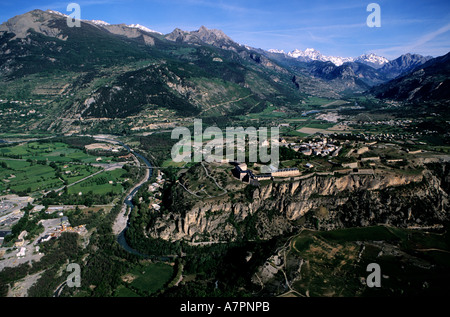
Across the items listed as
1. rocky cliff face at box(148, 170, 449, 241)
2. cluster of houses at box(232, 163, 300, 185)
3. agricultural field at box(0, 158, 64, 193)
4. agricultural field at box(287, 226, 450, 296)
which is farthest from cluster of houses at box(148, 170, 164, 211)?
agricultural field at box(287, 226, 450, 296)

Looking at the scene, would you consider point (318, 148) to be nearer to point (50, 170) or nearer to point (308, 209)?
point (308, 209)

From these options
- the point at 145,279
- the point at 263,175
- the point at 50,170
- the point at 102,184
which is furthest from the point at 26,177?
the point at 263,175

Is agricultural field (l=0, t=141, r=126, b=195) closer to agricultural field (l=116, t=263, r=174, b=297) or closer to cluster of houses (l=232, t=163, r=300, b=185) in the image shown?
agricultural field (l=116, t=263, r=174, b=297)

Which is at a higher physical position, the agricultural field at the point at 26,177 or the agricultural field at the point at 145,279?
the agricultural field at the point at 26,177

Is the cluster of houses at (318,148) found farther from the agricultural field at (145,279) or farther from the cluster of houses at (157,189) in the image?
the agricultural field at (145,279)

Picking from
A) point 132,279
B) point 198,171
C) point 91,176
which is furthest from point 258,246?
point 91,176

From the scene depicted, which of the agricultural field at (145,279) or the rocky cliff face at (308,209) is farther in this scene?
the rocky cliff face at (308,209)

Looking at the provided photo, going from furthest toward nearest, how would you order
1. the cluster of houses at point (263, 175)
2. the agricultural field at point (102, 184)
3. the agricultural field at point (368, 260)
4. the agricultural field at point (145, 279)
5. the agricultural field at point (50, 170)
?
1. the agricultural field at point (50, 170)
2. the agricultural field at point (102, 184)
3. the cluster of houses at point (263, 175)
4. the agricultural field at point (145, 279)
5. the agricultural field at point (368, 260)

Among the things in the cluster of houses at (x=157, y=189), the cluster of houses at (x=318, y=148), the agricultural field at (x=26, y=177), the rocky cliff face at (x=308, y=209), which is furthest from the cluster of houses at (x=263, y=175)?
the agricultural field at (x=26, y=177)
